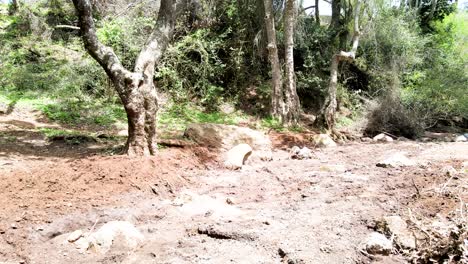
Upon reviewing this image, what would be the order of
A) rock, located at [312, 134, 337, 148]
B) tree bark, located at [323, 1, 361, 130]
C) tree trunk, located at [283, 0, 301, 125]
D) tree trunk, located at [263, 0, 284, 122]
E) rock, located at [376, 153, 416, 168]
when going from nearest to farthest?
rock, located at [376, 153, 416, 168]
rock, located at [312, 134, 337, 148]
tree trunk, located at [283, 0, 301, 125]
tree trunk, located at [263, 0, 284, 122]
tree bark, located at [323, 1, 361, 130]

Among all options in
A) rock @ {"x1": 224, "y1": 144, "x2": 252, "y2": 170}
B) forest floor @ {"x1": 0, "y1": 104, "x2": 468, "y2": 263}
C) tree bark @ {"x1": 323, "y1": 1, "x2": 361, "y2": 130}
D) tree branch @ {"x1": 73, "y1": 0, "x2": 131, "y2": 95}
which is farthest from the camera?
tree bark @ {"x1": 323, "y1": 1, "x2": 361, "y2": 130}

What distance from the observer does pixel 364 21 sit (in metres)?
13.4

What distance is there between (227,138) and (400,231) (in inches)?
185

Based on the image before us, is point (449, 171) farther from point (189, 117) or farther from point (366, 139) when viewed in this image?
point (189, 117)

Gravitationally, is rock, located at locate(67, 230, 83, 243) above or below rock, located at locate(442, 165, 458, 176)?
below

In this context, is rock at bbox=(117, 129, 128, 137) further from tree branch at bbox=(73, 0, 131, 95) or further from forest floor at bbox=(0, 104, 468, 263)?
tree branch at bbox=(73, 0, 131, 95)

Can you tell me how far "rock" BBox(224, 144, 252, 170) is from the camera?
6.88 meters

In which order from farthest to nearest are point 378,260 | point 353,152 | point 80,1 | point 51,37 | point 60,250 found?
1. point 51,37
2. point 353,152
3. point 80,1
4. point 60,250
5. point 378,260

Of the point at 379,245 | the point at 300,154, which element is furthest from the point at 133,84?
the point at 379,245

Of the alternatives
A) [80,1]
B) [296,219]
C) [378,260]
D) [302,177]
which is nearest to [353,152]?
[302,177]

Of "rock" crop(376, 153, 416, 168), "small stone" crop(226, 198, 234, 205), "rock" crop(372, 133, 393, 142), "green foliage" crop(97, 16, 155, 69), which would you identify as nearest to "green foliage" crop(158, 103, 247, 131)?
"green foliage" crop(97, 16, 155, 69)

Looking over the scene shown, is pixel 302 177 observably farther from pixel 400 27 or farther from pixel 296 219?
pixel 400 27

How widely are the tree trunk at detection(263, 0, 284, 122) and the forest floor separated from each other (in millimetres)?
4182

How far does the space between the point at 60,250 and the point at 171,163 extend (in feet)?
9.00
